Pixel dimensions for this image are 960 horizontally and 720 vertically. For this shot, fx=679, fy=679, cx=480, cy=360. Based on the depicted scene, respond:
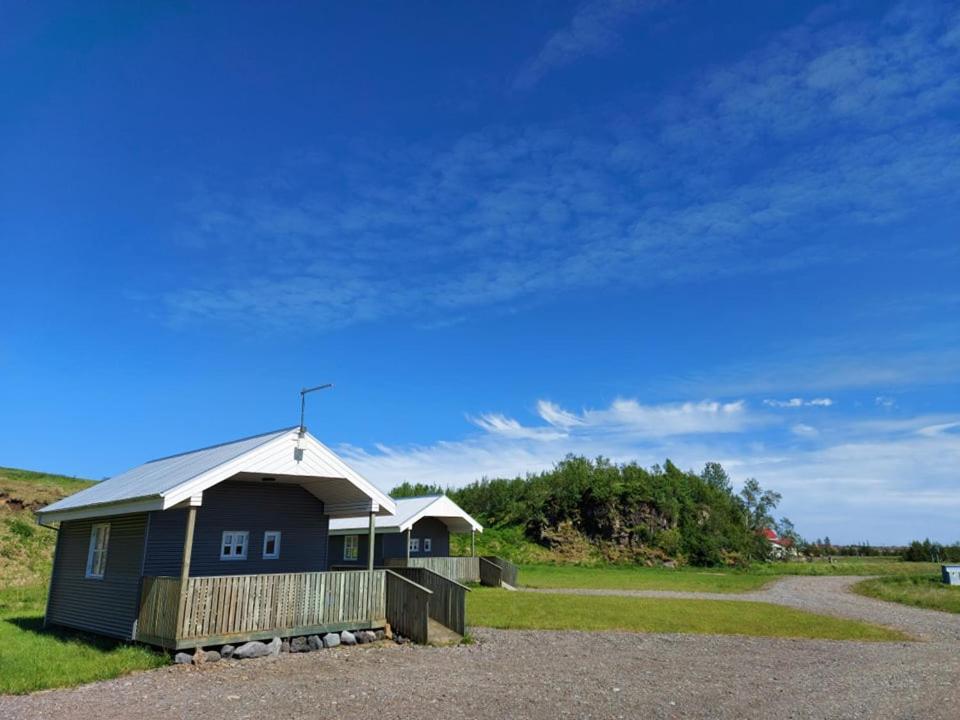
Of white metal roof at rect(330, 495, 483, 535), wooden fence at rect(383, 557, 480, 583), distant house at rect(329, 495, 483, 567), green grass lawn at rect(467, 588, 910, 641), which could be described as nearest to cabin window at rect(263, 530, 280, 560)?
green grass lawn at rect(467, 588, 910, 641)

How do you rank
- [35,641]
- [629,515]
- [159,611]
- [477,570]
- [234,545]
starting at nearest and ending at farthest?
[159,611], [35,641], [234,545], [477,570], [629,515]

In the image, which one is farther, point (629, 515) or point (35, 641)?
point (629, 515)

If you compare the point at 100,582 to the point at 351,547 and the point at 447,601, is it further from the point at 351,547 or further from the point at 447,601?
the point at 351,547

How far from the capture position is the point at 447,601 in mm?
17406

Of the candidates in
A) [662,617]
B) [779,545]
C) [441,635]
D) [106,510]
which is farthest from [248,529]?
[779,545]

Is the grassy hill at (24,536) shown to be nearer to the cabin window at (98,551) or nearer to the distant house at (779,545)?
the cabin window at (98,551)

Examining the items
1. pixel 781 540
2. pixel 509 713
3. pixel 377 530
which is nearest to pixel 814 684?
pixel 509 713

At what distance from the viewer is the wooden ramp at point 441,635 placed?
52.2ft

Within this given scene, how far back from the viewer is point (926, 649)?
16094mm

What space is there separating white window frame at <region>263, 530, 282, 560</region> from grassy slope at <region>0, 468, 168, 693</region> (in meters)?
4.04

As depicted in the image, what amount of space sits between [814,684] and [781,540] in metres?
102

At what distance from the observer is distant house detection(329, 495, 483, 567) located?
3403 centimetres

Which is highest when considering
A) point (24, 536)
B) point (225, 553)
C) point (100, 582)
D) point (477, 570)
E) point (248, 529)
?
point (24, 536)

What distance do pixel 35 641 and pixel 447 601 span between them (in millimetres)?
9691
